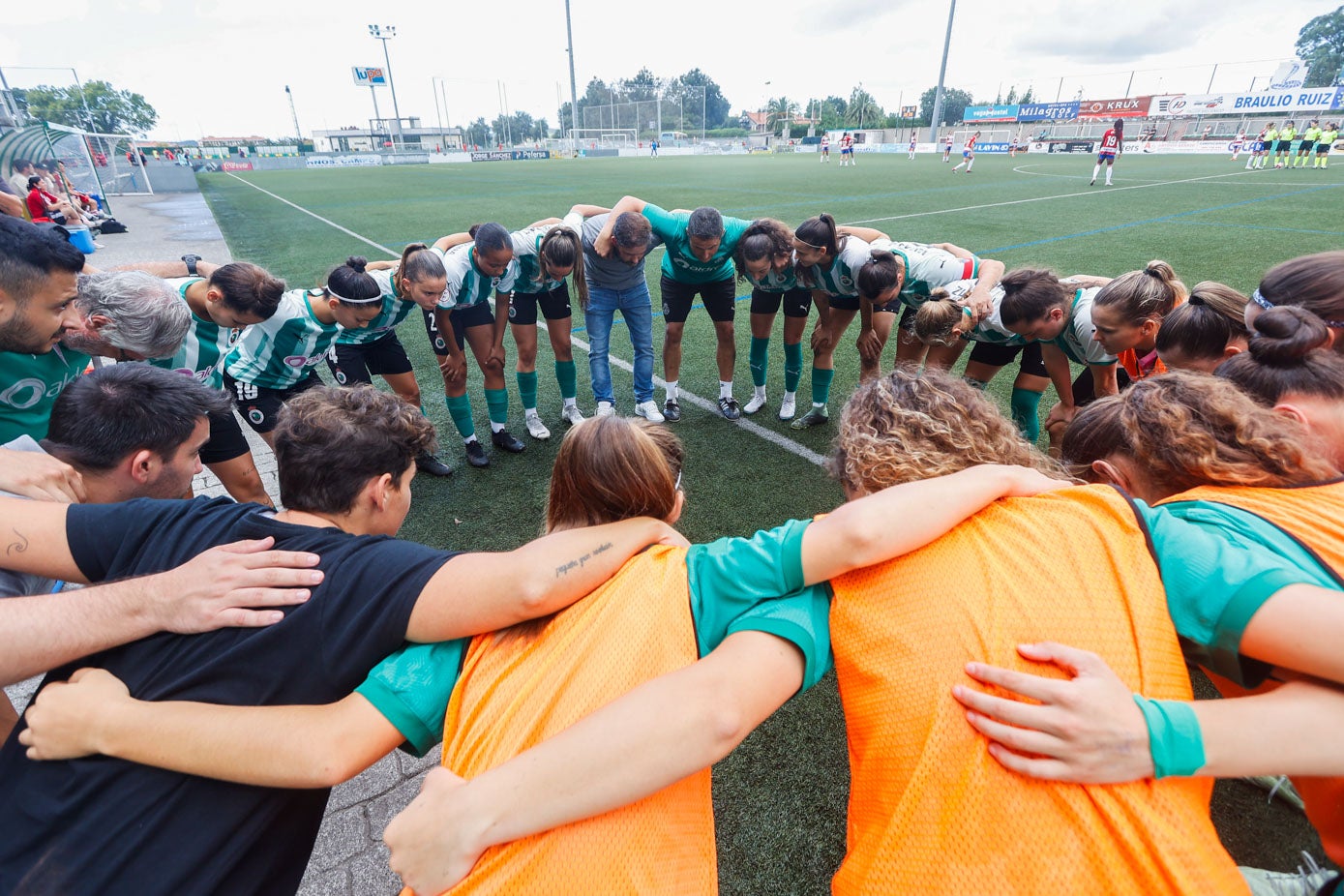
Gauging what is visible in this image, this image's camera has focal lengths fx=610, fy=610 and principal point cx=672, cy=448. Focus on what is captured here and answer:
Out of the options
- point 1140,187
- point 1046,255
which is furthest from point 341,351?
point 1140,187

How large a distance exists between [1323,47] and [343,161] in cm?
9529

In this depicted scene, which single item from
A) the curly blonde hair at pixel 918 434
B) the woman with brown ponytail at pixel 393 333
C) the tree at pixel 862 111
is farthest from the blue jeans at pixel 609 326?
the tree at pixel 862 111

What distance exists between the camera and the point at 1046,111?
178ft

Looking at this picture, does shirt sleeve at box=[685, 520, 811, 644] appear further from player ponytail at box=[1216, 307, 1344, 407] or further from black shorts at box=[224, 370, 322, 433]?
black shorts at box=[224, 370, 322, 433]

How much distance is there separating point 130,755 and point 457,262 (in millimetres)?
3774

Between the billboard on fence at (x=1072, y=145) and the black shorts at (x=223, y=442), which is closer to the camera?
the black shorts at (x=223, y=442)

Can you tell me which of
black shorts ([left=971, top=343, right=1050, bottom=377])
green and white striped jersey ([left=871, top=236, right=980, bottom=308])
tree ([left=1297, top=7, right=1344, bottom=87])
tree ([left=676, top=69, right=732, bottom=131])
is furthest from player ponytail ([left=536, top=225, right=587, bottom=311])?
tree ([left=676, top=69, right=732, bottom=131])

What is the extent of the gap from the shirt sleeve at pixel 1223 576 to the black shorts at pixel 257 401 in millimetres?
4067

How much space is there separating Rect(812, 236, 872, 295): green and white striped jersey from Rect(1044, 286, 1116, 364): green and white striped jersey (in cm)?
126

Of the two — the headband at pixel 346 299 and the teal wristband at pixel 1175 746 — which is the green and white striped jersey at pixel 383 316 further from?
the teal wristband at pixel 1175 746

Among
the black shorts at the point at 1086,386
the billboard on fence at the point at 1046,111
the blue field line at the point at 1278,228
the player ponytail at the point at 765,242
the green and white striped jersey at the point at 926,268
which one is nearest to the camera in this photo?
the black shorts at the point at 1086,386

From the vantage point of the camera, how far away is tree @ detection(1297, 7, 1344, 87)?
57.9 meters

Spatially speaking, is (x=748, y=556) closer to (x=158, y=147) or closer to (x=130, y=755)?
(x=130, y=755)

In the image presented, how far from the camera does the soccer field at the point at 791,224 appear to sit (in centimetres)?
224
